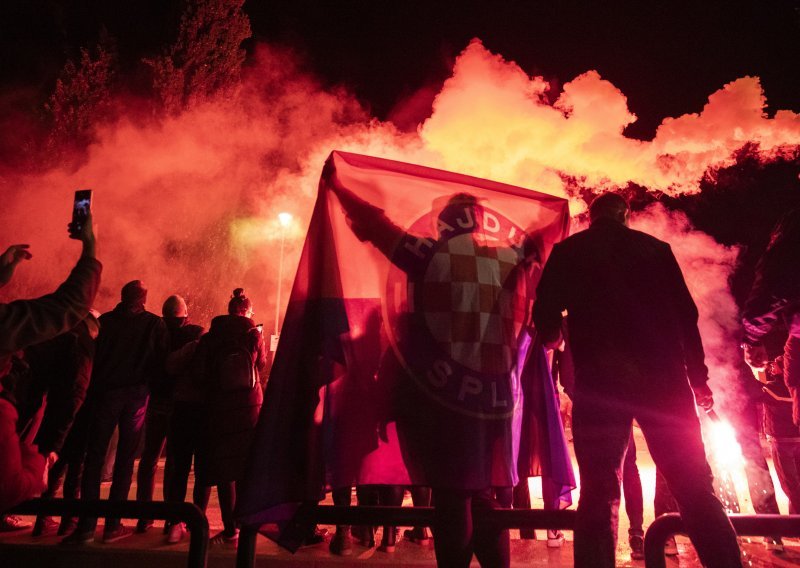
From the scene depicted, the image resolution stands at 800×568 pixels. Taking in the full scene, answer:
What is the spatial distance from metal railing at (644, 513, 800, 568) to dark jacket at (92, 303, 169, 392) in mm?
3982

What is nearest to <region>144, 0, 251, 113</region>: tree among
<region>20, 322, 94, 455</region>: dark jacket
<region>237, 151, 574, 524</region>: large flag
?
<region>20, 322, 94, 455</region>: dark jacket

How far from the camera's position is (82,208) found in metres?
3.09

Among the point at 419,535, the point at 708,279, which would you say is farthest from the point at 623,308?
the point at 708,279

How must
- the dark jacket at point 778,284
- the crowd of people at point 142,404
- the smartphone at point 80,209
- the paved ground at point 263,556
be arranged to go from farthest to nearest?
the crowd of people at point 142,404, the paved ground at point 263,556, the dark jacket at point 778,284, the smartphone at point 80,209

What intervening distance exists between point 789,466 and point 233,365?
5042mm

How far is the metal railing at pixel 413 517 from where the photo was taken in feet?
7.64

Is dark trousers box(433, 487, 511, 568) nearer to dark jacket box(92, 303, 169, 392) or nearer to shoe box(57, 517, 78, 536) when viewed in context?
dark jacket box(92, 303, 169, 392)

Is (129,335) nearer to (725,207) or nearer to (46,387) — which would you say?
(46,387)

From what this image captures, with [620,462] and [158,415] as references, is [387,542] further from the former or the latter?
[158,415]

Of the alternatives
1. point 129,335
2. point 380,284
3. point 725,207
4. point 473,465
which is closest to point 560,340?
point 473,465

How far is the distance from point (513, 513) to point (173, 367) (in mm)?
3259

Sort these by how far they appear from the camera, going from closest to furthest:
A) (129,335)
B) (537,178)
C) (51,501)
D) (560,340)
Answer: (51,501) → (560,340) → (129,335) → (537,178)

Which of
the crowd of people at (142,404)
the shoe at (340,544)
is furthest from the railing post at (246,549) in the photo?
the crowd of people at (142,404)

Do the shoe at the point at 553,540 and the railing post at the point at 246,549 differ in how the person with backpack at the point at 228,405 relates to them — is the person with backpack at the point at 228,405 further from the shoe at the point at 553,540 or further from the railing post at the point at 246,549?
the shoe at the point at 553,540
